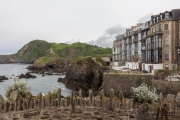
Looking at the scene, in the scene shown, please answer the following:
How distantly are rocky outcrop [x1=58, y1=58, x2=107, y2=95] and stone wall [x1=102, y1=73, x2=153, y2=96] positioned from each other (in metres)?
9.63

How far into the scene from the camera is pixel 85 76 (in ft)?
167

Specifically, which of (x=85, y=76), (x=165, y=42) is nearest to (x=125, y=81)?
(x=165, y=42)

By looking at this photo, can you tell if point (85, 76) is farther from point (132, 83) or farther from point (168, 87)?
point (168, 87)

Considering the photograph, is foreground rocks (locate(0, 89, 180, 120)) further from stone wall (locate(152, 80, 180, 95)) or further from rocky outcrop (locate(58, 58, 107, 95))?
rocky outcrop (locate(58, 58, 107, 95))

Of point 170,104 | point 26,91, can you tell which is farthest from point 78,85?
point 170,104

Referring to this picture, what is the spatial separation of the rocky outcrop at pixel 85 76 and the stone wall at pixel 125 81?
9631 millimetres

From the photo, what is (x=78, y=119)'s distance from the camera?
40.3 feet

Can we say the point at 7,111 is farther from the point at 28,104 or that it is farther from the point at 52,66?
the point at 52,66

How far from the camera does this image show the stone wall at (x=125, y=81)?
3391 cm

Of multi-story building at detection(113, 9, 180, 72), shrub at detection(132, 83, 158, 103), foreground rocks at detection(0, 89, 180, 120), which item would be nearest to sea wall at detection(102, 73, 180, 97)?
multi-story building at detection(113, 9, 180, 72)

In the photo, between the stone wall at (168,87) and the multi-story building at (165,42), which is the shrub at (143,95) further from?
the multi-story building at (165,42)

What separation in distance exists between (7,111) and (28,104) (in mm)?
1158

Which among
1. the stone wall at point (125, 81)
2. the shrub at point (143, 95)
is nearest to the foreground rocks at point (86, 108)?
the shrub at point (143, 95)

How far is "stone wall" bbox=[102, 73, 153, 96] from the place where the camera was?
3391 centimetres
